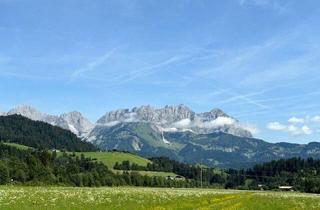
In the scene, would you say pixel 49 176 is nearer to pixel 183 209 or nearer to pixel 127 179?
pixel 127 179

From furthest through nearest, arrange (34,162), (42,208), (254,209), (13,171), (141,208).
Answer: (34,162) → (13,171) → (254,209) → (141,208) → (42,208)

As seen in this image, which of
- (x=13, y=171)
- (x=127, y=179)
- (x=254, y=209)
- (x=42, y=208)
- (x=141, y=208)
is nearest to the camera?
(x=42, y=208)

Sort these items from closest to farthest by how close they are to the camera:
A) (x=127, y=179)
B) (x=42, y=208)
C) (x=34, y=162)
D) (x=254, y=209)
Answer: (x=42, y=208), (x=254, y=209), (x=34, y=162), (x=127, y=179)

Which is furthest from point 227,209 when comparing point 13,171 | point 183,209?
point 13,171

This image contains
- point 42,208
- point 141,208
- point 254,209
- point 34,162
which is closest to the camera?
point 42,208

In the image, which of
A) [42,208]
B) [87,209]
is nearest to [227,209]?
[87,209]

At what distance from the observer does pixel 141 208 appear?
2970 centimetres

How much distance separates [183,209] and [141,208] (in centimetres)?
245

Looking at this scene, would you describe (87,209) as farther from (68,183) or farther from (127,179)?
(127,179)

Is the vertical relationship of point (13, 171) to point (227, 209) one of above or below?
above

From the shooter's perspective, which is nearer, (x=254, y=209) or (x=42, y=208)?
(x=42, y=208)

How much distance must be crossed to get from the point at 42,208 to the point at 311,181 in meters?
148

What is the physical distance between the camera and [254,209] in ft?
112

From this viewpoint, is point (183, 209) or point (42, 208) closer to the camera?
point (42, 208)
